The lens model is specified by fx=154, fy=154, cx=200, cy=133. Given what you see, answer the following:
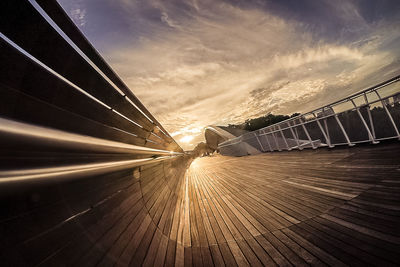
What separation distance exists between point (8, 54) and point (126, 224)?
44.1 inches

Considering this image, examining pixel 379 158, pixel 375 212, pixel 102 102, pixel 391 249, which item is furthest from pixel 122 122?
pixel 379 158

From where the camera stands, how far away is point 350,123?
5.39 meters

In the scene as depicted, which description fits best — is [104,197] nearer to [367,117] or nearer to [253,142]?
[367,117]

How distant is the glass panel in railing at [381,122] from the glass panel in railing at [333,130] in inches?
40.9

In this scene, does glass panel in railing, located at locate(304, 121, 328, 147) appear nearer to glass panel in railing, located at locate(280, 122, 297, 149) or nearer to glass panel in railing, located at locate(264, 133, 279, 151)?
glass panel in railing, located at locate(280, 122, 297, 149)

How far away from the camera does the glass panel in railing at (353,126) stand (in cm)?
503

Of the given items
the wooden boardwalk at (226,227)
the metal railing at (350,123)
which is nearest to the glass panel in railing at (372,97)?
the metal railing at (350,123)

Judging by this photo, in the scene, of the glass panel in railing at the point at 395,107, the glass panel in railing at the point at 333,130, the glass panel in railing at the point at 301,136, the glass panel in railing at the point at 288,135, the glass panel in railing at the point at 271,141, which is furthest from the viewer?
the glass panel in railing at the point at 271,141

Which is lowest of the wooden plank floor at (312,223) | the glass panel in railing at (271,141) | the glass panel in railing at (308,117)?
the wooden plank floor at (312,223)

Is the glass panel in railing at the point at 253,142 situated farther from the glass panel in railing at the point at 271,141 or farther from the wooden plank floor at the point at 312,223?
the wooden plank floor at the point at 312,223

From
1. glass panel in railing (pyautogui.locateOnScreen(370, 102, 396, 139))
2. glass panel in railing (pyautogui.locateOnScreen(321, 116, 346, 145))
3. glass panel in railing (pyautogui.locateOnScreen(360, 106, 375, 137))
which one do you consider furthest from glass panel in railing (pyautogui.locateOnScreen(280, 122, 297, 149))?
glass panel in railing (pyautogui.locateOnScreen(370, 102, 396, 139))

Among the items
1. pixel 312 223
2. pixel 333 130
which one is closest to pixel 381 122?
pixel 333 130

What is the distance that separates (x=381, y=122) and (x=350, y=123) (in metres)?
0.86

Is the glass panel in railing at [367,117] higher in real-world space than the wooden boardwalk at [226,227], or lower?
higher
